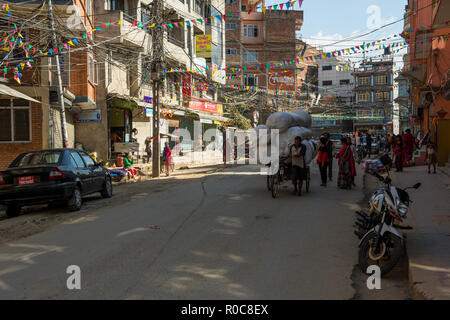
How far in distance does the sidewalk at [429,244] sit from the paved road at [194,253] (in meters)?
0.81

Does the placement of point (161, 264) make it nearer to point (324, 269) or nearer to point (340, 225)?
point (324, 269)

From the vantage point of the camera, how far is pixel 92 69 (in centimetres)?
2483

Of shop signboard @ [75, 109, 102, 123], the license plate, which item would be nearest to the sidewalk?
the license plate

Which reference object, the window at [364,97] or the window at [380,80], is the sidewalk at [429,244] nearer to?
the window at [364,97]

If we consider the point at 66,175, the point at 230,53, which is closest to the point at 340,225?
the point at 66,175

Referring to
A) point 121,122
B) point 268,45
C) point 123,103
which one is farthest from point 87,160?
point 268,45

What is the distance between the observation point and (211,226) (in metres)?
8.77

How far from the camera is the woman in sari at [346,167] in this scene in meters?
14.6

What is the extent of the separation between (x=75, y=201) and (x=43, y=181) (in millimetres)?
961

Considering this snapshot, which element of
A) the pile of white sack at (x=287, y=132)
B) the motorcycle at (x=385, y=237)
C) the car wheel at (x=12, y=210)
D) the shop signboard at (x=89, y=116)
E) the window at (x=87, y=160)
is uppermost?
the shop signboard at (x=89, y=116)

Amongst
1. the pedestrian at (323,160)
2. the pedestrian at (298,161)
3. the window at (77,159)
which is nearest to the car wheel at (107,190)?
the window at (77,159)

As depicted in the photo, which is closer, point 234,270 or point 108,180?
point 234,270

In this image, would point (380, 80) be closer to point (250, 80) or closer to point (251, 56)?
point (251, 56)
